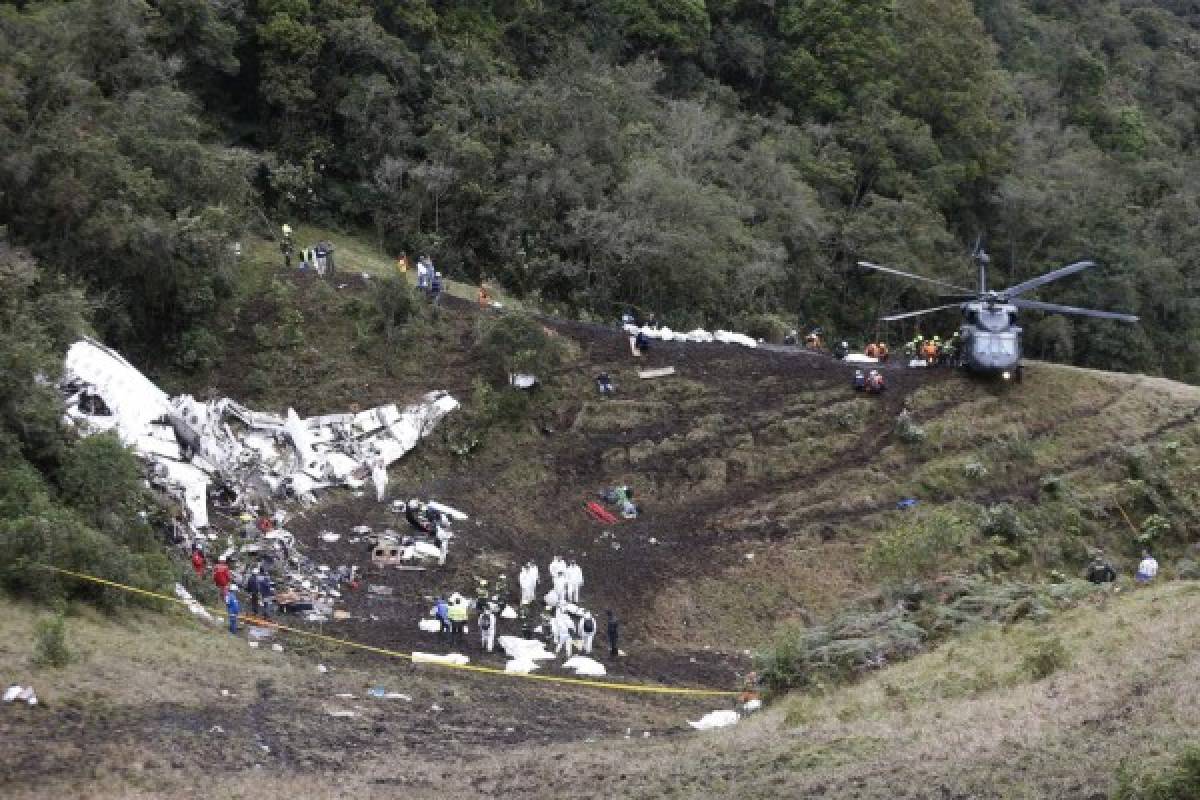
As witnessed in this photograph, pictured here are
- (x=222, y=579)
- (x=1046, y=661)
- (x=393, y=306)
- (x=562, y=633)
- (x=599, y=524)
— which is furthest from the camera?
(x=393, y=306)

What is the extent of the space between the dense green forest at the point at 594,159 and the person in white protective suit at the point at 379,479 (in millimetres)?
5451

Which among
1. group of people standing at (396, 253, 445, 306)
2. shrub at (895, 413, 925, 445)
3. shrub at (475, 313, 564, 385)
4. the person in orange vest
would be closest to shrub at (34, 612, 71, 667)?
shrub at (475, 313, 564, 385)

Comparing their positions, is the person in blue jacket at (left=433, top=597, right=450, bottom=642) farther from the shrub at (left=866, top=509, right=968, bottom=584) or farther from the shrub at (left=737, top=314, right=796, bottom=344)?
the shrub at (left=737, top=314, right=796, bottom=344)

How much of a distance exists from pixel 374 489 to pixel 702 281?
1535cm

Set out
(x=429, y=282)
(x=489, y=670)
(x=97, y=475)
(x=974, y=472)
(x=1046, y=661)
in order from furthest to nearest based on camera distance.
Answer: (x=429, y=282), (x=974, y=472), (x=489, y=670), (x=97, y=475), (x=1046, y=661)

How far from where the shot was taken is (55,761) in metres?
16.8

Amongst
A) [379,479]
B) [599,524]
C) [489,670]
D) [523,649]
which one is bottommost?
[489,670]

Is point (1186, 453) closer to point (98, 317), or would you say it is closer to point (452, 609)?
point (452, 609)

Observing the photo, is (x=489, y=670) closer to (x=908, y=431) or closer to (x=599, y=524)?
(x=599, y=524)

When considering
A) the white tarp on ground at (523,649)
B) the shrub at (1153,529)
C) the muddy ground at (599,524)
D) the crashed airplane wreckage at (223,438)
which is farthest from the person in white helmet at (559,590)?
the shrub at (1153,529)

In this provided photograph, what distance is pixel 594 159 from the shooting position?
44562 millimetres

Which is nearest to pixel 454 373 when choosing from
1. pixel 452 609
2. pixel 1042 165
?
pixel 452 609

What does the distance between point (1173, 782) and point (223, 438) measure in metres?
20.6

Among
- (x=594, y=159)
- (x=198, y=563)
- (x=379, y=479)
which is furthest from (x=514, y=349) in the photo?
(x=594, y=159)
